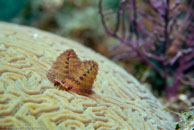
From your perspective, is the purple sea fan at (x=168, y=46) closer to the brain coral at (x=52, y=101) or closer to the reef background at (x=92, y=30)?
the reef background at (x=92, y=30)

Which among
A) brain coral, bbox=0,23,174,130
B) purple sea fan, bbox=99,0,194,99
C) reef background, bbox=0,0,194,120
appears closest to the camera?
brain coral, bbox=0,23,174,130

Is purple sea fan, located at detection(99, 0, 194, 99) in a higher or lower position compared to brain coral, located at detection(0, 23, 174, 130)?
higher

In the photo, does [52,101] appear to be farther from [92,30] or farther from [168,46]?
[92,30]

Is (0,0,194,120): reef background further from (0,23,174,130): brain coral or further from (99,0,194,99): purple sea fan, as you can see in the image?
(0,23,174,130): brain coral

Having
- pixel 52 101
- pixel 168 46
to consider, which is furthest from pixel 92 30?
pixel 52 101

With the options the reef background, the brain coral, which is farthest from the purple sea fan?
the brain coral

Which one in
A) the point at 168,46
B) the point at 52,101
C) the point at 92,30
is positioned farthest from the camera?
the point at 92,30

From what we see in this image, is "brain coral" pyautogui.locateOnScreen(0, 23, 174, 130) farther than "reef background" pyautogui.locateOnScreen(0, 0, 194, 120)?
No

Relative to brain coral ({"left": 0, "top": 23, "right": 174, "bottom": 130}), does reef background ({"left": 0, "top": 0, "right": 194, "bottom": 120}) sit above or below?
above

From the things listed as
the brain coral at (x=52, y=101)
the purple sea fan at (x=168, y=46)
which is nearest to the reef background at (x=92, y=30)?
the purple sea fan at (x=168, y=46)

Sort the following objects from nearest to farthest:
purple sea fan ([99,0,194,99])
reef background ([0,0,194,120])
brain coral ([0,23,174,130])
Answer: brain coral ([0,23,174,130])
purple sea fan ([99,0,194,99])
reef background ([0,0,194,120])
